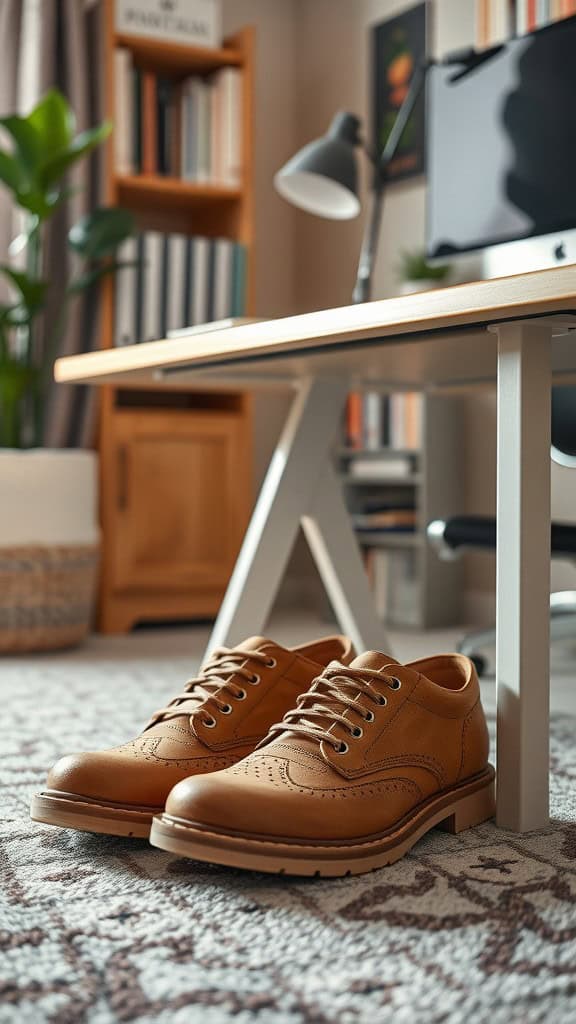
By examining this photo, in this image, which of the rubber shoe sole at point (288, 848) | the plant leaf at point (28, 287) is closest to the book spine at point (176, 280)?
the plant leaf at point (28, 287)

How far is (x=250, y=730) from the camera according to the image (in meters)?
1.08

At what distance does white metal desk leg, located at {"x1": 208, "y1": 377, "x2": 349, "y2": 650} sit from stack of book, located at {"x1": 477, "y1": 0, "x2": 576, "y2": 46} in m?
1.36

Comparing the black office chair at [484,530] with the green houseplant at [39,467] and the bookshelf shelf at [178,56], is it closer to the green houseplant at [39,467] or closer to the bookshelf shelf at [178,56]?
the green houseplant at [39,467]

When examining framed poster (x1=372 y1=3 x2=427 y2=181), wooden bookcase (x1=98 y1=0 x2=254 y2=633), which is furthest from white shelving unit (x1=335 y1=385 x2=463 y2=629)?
framed poster (x1=372 y1=3 x2=427 y2=181)

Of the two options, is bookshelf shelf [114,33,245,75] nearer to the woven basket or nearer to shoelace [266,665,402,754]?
the woven basket

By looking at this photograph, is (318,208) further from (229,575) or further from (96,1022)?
(96,1022)

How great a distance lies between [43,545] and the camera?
2.42m

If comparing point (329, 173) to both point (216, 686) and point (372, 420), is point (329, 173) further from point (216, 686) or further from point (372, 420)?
point (216, 686)

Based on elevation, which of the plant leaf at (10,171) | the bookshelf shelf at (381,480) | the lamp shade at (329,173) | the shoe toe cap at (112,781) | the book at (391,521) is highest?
the plant leaf at (10,171)

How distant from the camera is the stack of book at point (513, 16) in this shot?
2605mm

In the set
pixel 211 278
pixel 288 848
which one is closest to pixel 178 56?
pixel 211 278

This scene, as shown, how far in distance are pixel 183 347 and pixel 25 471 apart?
3.63 ft

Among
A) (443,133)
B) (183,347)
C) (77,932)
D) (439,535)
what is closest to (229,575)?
(439,535)

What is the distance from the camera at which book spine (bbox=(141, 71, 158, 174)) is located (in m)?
2.95
